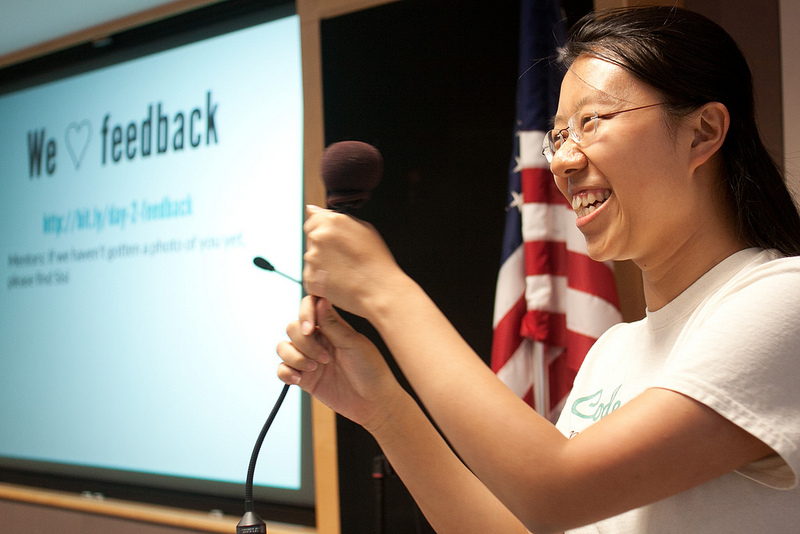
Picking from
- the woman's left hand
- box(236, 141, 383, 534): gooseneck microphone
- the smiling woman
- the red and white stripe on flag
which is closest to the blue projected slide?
the red and white stripe on flag

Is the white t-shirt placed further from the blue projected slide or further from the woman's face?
the blue projected slide

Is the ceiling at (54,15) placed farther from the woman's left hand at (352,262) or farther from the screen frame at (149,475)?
the woman's left hand at (352,262)

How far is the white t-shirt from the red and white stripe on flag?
3.72 feet

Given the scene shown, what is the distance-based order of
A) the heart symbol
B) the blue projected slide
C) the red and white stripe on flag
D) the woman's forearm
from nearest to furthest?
the woman's forearm
the red and white stripe on flag
the blue projected slide
the heart symbol

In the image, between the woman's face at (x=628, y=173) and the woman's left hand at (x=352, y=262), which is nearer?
the woman's left hand at (x=352, y=262)

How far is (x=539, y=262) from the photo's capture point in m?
2.07

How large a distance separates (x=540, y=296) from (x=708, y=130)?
1.18 metres

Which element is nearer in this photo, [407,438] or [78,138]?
[407,438]

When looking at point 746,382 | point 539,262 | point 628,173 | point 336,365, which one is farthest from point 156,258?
point 746,382

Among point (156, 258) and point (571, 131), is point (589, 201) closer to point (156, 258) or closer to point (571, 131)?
point (571, 131)

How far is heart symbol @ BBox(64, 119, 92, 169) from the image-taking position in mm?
3760

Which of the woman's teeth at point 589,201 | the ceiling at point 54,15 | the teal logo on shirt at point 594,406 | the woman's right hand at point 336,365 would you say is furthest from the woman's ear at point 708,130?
the ceiling at point 54,15

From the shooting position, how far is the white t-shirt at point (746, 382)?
700mm

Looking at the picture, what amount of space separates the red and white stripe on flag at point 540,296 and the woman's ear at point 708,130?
1107 mm
